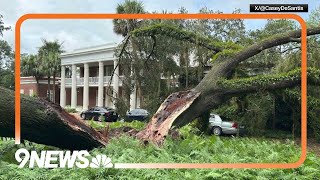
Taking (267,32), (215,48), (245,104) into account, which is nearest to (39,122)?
(215,48)

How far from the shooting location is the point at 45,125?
14.8ft

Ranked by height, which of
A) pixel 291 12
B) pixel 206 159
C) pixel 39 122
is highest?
pixel 291 12

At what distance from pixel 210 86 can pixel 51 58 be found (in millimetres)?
3443

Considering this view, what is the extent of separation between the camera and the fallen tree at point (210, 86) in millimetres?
6387

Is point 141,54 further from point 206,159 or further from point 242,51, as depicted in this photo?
point 206,159

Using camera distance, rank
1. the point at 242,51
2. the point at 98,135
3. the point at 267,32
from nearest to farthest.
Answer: the point at 98,135
the point at 242,51
the point at 267,32

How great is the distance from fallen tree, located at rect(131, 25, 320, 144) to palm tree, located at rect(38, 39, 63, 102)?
1.66 meters

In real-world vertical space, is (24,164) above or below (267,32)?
below

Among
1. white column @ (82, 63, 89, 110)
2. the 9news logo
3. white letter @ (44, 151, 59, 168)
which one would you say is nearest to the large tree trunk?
white column @ (82, 63, 89, 110)

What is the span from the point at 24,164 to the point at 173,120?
2.99 metres

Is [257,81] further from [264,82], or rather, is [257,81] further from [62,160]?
[62,160]

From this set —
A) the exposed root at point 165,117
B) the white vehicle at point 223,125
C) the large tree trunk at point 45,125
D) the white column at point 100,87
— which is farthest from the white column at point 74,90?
the white vehicle at point 223,125

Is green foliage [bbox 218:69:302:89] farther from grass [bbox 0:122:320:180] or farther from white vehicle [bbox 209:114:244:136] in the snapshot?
white vehicle [bbox 209:114:244:136]

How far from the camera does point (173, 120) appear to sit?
21.0ft
